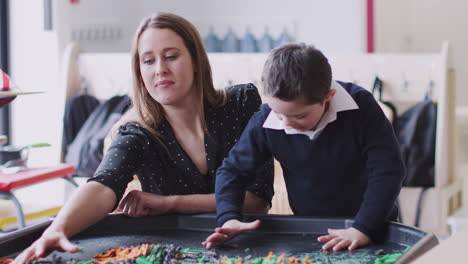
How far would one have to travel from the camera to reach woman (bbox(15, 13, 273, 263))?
1618mm

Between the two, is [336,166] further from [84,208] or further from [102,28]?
[102,28]

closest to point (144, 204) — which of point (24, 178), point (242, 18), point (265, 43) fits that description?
point (24, 178)

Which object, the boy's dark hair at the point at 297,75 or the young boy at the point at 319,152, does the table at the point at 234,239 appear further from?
the boy's dark hair at the point at 297,75

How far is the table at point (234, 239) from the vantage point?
1.37 meters

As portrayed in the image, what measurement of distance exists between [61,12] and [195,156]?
3.14m

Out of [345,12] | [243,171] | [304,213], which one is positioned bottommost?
[304,213]

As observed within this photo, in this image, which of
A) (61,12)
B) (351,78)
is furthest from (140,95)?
(61,12)

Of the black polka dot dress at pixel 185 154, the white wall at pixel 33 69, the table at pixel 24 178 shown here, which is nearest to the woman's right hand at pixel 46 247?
the black polka dot dress at pixel 185 154

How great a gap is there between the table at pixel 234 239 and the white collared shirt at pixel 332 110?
7.4 inches

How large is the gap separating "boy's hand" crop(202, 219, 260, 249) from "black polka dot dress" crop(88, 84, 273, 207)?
1.00 feet

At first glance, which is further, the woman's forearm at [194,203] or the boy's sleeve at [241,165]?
the woman's forearm at [194,203]

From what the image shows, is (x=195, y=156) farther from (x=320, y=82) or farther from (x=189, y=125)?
(x=320, y=82)

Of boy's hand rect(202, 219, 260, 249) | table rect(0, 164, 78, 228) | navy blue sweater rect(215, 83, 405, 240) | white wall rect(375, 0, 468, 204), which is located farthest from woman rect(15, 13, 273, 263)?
white wall rect(375, 0, 468, 204)

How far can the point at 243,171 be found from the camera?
156cm
